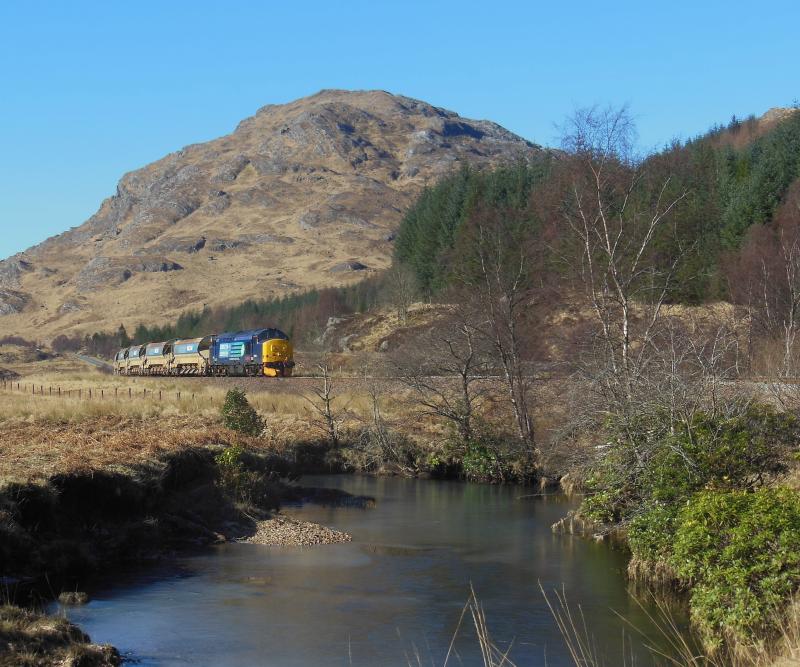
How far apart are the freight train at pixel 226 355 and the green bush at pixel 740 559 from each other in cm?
5043

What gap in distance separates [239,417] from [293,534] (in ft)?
44.9

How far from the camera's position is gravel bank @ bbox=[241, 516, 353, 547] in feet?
73.7

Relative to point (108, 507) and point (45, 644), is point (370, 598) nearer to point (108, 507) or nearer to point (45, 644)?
point (45, 644)

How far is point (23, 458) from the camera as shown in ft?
72.3

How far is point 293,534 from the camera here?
22812 millimetres

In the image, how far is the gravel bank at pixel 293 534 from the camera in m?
22.5

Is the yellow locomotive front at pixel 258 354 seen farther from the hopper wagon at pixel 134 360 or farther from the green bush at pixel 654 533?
the green bush at pixel 654 533

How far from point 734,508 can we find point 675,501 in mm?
3964

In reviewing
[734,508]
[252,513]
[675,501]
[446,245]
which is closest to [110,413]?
[252,513]

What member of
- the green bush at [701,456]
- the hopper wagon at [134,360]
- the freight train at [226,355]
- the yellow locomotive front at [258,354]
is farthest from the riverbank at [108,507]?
the hopper wagon at [134,360]

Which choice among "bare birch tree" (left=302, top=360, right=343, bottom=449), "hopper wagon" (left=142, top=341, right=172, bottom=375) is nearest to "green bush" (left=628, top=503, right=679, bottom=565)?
"bare birch tree" (left=302, top=360, right=343, bottom=449)

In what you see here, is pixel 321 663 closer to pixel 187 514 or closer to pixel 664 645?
pixel 664 645

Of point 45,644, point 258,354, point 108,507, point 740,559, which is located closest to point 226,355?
point 258,354

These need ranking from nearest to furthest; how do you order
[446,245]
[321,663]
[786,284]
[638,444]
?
[321,663] < [638,444] < [786,284] < [446,245]
